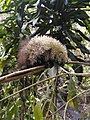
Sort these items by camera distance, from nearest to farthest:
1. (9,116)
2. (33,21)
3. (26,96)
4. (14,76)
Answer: (14,76) → (9,116) → (26,96) → (33,21)

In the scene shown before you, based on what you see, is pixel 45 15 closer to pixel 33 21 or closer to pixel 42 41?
pixel 33 21

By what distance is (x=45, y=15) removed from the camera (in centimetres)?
104

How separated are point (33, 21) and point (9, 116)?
1.39 ft

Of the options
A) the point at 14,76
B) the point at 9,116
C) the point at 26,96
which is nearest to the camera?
the point at 14,76

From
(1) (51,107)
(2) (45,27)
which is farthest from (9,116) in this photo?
(2) (45,27)

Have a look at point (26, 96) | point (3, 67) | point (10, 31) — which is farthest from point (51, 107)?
point (10, 31)

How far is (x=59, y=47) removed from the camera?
675 mm

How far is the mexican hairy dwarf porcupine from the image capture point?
0.66m

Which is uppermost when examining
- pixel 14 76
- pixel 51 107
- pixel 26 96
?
pixel 14 76

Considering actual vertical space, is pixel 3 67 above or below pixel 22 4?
below

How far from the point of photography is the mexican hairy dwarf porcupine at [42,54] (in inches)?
25.9

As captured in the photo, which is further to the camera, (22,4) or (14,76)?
(22,4)

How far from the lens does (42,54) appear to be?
0.67m

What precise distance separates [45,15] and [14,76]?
555 mm
